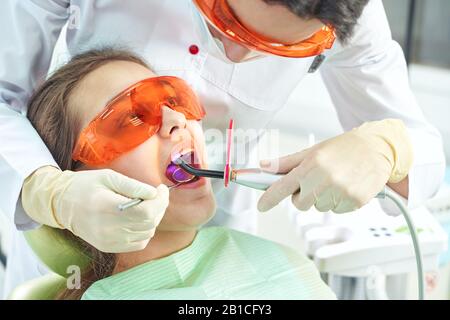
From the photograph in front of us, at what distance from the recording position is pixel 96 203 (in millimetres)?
989

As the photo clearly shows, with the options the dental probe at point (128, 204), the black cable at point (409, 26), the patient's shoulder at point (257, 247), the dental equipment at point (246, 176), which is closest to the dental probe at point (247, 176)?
the dental equipment at point (246, 176)

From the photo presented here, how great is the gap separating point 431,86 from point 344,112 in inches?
25.4

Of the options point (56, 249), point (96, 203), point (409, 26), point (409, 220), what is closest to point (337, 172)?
point (409, 220)

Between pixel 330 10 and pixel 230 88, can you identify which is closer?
pixel 330 10

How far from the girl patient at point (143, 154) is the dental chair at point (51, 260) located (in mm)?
18

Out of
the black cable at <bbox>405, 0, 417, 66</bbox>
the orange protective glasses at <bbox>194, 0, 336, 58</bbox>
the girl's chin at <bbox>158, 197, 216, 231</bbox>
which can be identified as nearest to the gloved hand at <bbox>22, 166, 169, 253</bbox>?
the girl's chin at <bbox>158, 197, 216, 231</bbox>

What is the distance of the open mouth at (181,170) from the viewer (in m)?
1.11

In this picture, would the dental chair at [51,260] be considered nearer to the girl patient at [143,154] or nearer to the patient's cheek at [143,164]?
the girl patient at [143,154]

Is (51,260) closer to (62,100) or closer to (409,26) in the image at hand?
(62,100)

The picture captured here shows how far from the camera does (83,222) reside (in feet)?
3.32

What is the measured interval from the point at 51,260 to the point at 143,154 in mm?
250

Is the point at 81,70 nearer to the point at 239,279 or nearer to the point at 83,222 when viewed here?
the point at 83,222

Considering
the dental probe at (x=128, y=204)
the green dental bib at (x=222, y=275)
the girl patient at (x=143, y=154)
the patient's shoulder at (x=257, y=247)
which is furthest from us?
the patient's shoulder at (x=257, y=247)
